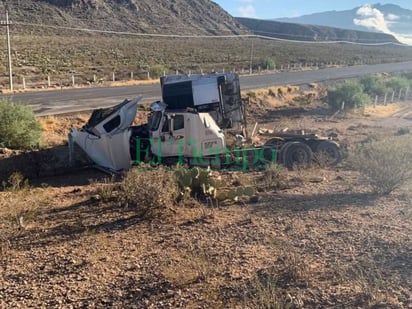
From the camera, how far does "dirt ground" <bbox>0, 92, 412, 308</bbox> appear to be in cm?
623

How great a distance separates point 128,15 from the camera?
347 feet

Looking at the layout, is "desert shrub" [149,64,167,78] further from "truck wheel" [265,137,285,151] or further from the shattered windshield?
the shattered windshield

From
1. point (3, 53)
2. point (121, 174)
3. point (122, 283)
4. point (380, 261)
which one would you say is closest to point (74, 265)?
point (122, 283)

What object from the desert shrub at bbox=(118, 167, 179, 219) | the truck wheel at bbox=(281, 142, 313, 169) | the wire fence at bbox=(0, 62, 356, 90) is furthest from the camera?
the wire fence at bbox=(0, 62, 356, 90)

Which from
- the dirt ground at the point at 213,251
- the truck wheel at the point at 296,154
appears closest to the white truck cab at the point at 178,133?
the dirt ground at the point at 213,251

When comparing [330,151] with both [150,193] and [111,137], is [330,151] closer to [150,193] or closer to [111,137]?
[111,137]

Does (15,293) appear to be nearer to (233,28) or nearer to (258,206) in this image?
(258,206)

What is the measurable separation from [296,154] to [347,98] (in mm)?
18342

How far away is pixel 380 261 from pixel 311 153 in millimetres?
7733

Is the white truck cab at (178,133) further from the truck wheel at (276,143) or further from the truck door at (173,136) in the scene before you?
the truck wheel at (276,143)

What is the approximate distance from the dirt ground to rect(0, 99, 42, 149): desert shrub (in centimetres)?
394

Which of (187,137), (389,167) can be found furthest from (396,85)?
(187,137)

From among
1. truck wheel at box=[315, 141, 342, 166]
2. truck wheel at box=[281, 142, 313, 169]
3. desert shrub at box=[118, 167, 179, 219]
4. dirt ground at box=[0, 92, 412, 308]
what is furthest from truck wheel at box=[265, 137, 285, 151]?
desert shrub at box=[118, 167, 179, 219]

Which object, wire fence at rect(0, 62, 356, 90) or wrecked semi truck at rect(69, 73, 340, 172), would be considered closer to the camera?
wrecked semi truck at rect(69, 73, 340, 172)
